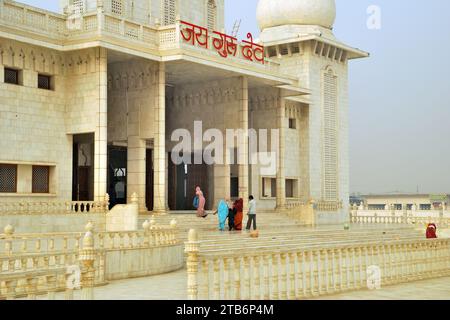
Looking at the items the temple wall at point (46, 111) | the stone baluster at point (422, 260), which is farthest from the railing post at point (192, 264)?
the temple wall at point (46, 111)

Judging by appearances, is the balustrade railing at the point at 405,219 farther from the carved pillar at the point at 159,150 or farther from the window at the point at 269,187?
the carved pillar at the point at 159,150

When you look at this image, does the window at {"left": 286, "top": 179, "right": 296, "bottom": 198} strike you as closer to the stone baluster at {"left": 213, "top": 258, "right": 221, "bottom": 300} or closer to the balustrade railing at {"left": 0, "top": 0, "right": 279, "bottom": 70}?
the balustrade railing at {"left": 0, "top": 0, "right": 279, "bottom": 70}

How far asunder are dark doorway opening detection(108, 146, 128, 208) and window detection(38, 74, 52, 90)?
6.54 m

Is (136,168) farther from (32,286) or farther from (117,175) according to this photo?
(32,286)

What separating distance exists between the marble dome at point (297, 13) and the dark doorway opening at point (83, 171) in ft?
48.6

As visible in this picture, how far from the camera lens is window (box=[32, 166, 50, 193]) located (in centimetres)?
2278

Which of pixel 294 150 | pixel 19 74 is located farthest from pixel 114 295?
pixel 294 150

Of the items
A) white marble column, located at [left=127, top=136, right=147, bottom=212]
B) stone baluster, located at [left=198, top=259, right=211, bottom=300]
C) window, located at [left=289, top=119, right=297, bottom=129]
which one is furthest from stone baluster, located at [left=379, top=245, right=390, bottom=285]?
window, located at [left=289, top=119, right=297, bottom=129]

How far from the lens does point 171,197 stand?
32.0m

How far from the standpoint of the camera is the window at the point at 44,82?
76.3 feet

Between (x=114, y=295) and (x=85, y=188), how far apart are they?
605 inches

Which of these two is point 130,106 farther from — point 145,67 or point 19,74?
point 19,74

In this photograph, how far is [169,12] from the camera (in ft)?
101

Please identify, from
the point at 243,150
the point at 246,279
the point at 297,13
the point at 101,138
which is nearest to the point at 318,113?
the point at 297,13
